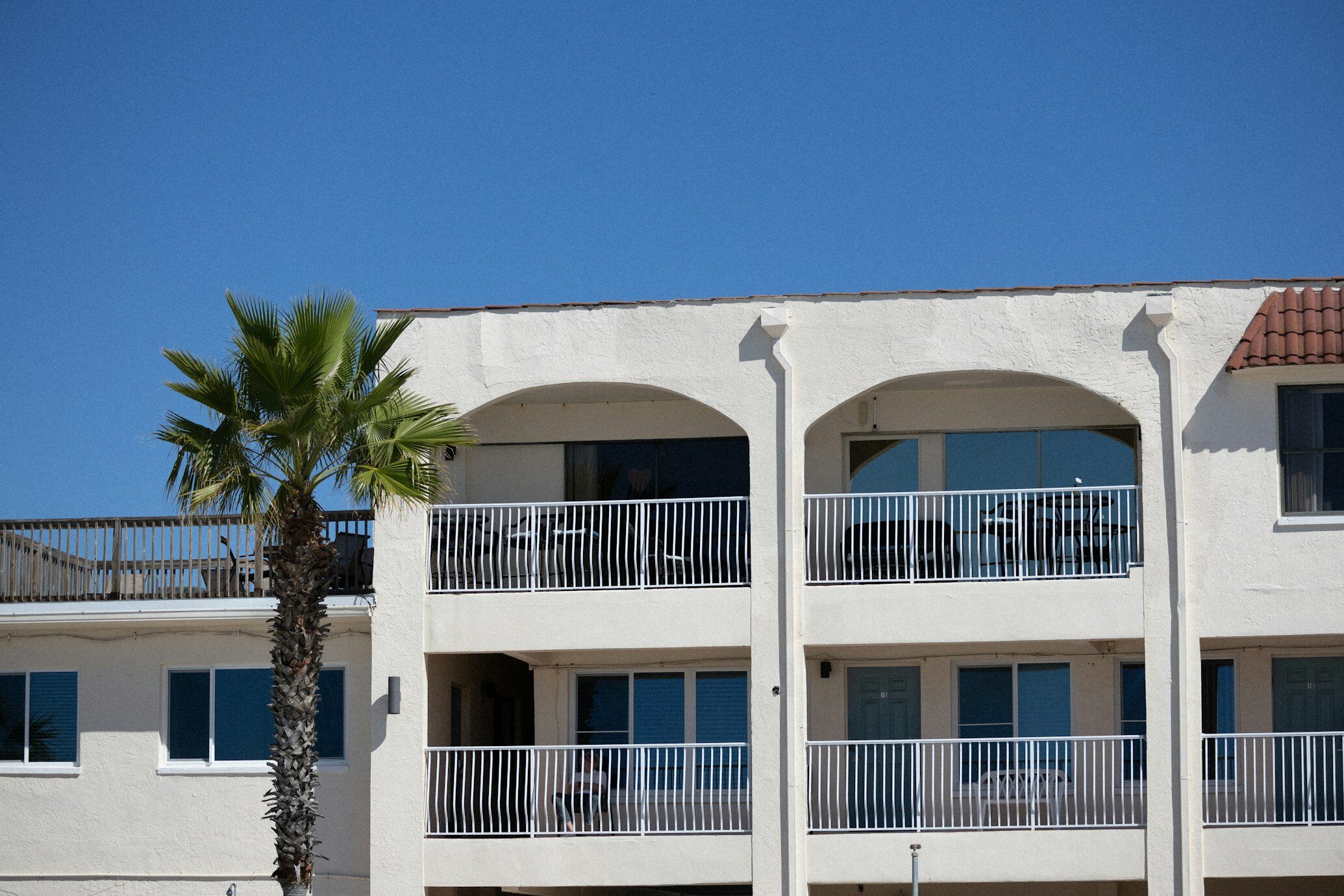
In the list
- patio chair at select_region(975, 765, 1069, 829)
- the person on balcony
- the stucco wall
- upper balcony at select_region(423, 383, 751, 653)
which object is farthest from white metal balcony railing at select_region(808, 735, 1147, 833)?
the stucco wall

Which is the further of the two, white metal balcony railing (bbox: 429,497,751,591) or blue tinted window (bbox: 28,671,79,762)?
blue tinted window (bbox: 28,671,79,762)

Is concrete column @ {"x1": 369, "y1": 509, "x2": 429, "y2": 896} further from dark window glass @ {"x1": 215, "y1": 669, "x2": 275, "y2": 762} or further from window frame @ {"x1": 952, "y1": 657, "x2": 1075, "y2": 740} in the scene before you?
window frame @ {"x1": 952, "y1": 657, "x2": 1075, "y2": 740}

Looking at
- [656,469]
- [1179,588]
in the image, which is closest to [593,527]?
[656,469]

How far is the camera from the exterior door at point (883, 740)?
66.4 ft

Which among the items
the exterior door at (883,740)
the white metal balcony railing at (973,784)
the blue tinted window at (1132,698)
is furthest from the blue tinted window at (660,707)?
the blue tinted window at (1132,698)

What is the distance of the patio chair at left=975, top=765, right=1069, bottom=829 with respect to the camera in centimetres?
1959

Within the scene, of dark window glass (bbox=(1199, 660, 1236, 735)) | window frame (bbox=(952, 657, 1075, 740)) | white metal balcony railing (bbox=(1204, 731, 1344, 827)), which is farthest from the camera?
window frame (bbox=(952, 657, 1075, 740))

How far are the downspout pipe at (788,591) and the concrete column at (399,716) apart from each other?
4297mm

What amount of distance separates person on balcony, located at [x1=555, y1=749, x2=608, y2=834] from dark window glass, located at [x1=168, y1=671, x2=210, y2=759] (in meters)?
4.59

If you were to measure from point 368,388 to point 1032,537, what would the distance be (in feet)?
26.9

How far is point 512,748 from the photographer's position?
1981 centimetres

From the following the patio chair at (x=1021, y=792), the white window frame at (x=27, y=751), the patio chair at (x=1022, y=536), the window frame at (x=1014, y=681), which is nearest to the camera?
the patio chair at (x=1021, y=792)

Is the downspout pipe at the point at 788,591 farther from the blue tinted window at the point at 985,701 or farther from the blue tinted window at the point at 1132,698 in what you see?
the blue tinted window at the point at 1132,698

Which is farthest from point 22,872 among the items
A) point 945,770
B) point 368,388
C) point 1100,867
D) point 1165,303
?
point 1165,303
